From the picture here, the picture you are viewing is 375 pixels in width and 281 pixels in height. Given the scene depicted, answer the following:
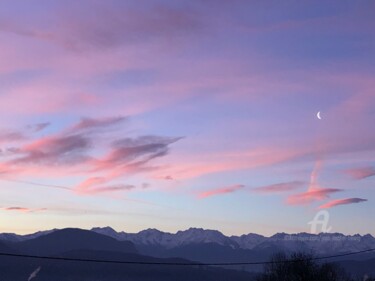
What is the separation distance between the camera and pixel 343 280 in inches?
4149

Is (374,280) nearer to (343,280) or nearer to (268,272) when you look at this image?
(343,280)

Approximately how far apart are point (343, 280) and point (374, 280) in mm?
5397

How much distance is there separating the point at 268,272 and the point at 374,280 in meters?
19.0

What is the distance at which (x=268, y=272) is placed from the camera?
345 feet

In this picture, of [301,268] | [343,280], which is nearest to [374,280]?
[343,280]

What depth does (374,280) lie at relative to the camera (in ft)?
341

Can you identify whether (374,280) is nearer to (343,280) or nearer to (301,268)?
(343,280)

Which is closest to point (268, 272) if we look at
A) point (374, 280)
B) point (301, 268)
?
point (301, 268)

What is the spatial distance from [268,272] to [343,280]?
45.3 ft

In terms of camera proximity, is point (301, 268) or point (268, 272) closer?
point (301, 268)

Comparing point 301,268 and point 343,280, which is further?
point 343,280

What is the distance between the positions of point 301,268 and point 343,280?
46.2 feet

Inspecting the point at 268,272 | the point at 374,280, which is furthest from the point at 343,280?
the point at 268,272

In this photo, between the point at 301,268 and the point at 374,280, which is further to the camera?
the point at 374,280
